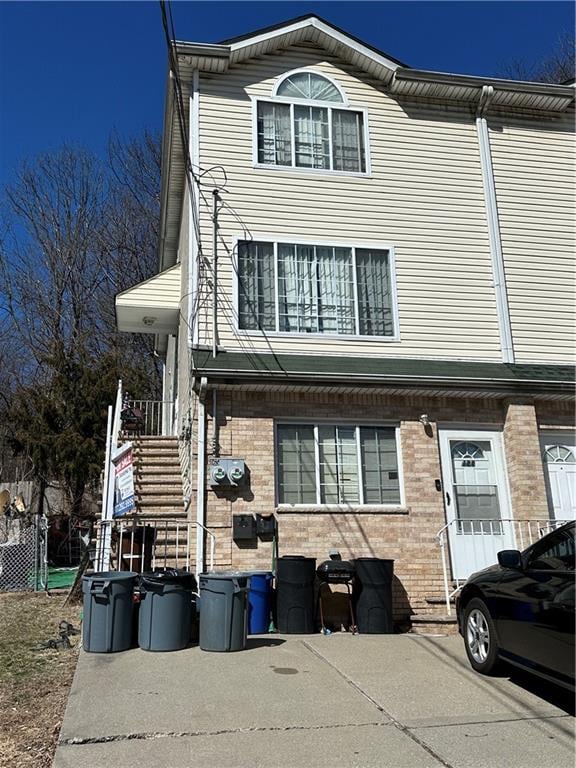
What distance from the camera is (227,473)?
364 inches

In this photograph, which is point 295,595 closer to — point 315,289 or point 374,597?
point 374,597

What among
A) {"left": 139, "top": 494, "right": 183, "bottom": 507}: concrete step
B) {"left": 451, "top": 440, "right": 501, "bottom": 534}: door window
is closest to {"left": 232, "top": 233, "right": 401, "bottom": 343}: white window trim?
{"left": 451, "top": 440, "right": 501, "bottom": 534}: door window

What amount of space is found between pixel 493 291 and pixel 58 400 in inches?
577

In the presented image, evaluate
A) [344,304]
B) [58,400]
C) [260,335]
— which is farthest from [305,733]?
[58,400]

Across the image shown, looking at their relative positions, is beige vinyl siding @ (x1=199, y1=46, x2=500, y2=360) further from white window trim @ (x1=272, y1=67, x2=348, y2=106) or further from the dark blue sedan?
the dark blue sedan

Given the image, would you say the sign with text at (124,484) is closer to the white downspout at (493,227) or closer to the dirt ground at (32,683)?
the dirt ground at (32,683)

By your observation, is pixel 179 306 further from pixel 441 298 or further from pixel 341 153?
pixel 441 298

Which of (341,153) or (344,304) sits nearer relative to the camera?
(344,304)

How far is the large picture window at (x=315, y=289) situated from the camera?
10.4 meters

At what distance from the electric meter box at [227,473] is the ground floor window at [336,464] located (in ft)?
2.13

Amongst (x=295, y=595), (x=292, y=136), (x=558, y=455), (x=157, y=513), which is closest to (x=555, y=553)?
(x=295, y=595)

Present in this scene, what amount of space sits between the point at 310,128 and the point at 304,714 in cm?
952

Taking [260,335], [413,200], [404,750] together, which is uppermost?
[413,200]

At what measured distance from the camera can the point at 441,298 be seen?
10938 mm
